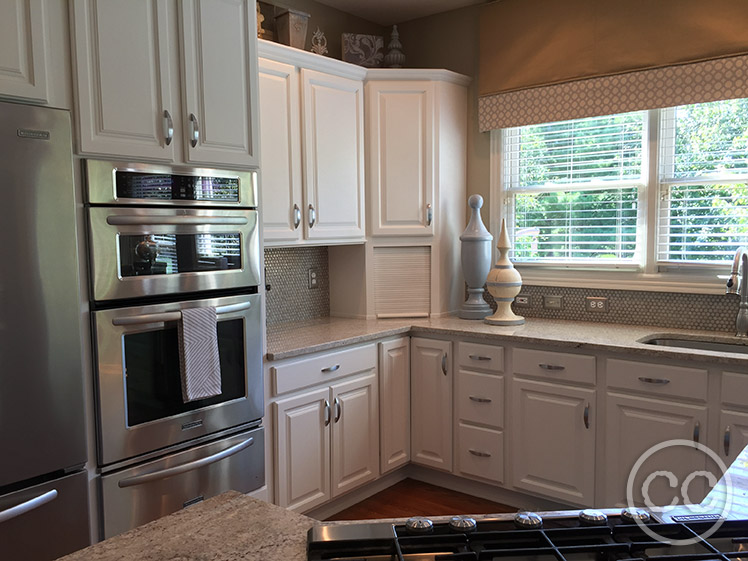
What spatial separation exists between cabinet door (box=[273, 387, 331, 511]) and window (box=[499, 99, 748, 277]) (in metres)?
1.64

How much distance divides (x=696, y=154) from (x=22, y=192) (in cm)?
304

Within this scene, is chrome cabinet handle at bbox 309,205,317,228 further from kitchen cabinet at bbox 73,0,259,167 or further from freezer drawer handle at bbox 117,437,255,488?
freezer drawer handle at bbox 117,437,255,488

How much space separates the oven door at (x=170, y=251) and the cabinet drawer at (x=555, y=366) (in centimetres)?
139

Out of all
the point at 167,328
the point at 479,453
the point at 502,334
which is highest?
the point at 167,328

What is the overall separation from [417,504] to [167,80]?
2424 mm

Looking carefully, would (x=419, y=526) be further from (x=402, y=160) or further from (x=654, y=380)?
(x=402, y=160)

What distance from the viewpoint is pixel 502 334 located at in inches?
126

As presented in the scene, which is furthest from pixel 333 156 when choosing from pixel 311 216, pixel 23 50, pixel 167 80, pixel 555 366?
pixel 23 50

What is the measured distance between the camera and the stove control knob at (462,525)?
3.34 feet

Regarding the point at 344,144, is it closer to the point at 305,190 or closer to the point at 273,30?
the point at 305,190

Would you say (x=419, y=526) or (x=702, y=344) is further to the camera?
(x=702, y=344)

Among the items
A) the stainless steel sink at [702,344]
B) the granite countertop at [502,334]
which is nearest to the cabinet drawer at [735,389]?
the granite countertop at [502,334]

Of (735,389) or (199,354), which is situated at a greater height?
(199,354)

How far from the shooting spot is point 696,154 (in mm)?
3238
